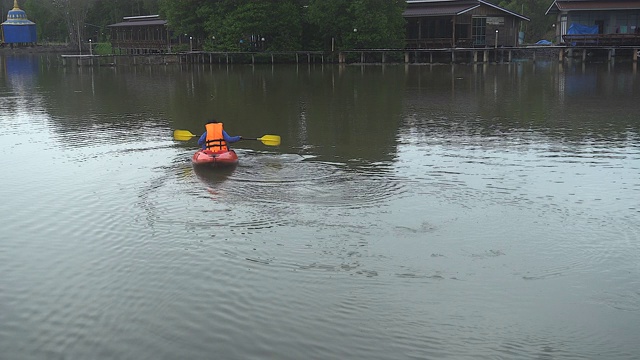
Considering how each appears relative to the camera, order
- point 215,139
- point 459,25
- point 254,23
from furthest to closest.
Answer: point 459,25 → point 254,23 → point 215,139

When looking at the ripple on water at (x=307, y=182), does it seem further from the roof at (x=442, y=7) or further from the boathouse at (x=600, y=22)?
the boathouse at (x=600, y=22)

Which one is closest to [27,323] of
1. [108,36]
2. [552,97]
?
[552,97]

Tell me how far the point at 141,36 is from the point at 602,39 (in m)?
53.5

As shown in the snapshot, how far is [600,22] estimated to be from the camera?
60.2 metres

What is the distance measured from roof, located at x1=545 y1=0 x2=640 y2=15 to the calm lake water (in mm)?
37247

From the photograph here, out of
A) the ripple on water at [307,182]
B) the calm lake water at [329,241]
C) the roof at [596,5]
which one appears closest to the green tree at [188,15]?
the roof at [596,5]

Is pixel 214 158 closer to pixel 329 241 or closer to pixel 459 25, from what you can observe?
→ pixel 329 241

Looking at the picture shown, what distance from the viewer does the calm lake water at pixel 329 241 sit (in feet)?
27.7

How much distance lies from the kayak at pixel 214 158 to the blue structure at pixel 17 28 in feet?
308

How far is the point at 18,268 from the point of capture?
10.8 metres

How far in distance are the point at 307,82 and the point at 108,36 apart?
6232 centimetres

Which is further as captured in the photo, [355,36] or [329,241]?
[355,36]

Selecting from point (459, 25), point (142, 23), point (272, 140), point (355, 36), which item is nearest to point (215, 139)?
point (272, 140)

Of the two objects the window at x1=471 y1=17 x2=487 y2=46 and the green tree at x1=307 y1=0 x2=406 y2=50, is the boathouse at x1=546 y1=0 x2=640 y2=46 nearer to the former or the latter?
the window at x1=471 y1=17 x2=487 y2=46
